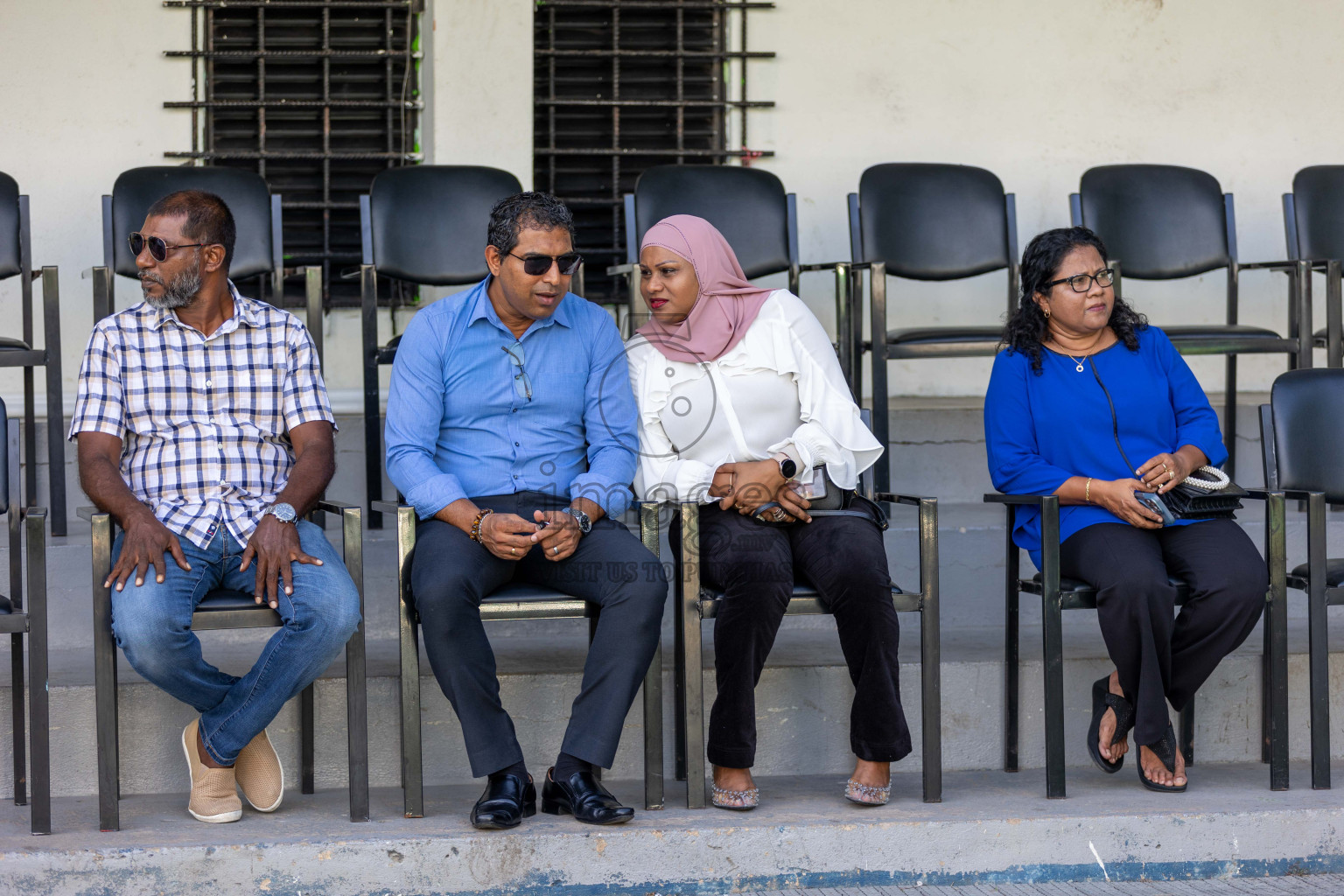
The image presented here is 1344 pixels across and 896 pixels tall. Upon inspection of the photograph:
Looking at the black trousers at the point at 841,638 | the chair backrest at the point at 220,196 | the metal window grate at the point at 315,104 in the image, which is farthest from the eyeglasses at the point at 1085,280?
the metal window grate at the point at 315,104

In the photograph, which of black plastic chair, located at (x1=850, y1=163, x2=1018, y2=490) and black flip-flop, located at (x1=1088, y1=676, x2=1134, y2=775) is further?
black plastic chair, located at (x1=850, y1=163, x2=1018, y2=490)

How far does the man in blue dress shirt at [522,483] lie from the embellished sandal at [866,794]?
478 millimetres

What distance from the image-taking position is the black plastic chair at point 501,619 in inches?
102

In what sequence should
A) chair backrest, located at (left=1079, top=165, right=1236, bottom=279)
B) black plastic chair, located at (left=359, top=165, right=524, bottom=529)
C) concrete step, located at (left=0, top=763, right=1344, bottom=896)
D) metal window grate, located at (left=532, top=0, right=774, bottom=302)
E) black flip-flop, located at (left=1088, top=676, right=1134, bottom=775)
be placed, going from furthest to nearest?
metal window grate, located at (left=532, top=0, right=774, bottom=302) → chair backrest, located at (left=1079, top=165, right=1236, bottom=279) → black plastic chair, located at (left=359, top=165, right=524, bottom=529) → black flip-flop, located at (left=1088, top=676, right=1134, bottom=775) → concrete step, located at (left=0, top=763, right=1344, bottom=896)

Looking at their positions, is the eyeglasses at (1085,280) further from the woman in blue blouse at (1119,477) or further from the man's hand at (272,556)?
the man's hand at (272,556)

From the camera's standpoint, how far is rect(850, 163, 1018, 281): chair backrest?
4184 millimetres

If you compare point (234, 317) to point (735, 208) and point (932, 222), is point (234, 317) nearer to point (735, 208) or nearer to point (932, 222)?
point (735, 208)

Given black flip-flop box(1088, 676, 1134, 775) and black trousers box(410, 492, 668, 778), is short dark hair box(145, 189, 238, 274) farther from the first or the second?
black flip-flop box(1088, 676, 1134, 775)

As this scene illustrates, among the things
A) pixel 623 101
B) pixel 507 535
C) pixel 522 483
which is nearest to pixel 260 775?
pixel 507 535

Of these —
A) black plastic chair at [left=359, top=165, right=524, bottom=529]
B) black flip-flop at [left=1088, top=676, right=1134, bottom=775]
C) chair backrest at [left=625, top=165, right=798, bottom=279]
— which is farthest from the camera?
chair backrest at [left=625, top=165, right=798, bottom=279]

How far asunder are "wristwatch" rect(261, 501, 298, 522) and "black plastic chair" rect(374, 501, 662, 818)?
20cm

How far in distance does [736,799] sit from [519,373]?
1010 mm

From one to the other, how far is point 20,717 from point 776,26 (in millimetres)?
3264

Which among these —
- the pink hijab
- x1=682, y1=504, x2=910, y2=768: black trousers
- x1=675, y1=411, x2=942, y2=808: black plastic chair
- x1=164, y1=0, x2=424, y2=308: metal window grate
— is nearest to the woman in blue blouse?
x1=675, y1=411, x2=942, y2=808: black plastic chair
